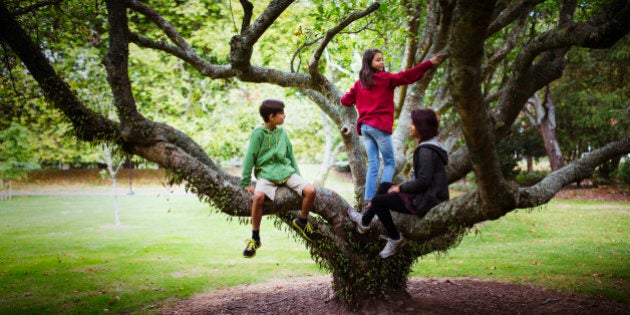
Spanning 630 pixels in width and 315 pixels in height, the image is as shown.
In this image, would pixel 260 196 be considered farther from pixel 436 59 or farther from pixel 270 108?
pixel 436 59

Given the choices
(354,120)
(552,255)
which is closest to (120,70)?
(354,120)

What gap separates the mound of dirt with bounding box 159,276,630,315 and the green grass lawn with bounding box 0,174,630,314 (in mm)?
570

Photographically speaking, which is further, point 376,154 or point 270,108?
point 376,154

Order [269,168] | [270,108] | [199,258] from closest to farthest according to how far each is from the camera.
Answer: [269,168]
[270,108]
[199,258]

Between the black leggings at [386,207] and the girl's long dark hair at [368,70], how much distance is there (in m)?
1.18

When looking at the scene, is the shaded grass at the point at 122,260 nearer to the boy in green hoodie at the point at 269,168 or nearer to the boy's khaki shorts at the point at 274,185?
the boy in green hoodie at the point at 269,168

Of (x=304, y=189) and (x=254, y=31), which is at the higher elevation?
(x=254, y=31)

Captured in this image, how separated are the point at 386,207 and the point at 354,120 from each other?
2010 mm

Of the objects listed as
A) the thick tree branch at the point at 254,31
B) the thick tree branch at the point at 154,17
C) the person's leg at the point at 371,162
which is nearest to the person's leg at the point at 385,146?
the person's leg at the point at 371,162

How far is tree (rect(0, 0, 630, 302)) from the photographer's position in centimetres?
314

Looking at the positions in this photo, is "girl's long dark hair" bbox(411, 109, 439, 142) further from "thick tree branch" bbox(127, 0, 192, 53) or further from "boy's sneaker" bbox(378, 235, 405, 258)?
"thick tree branch" bbox(127, 0, 192, 53)

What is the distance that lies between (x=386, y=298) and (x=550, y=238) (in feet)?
28.7

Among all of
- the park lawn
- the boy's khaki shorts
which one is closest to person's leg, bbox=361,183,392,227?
the boy's khaki shorts

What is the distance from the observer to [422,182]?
4137mm
